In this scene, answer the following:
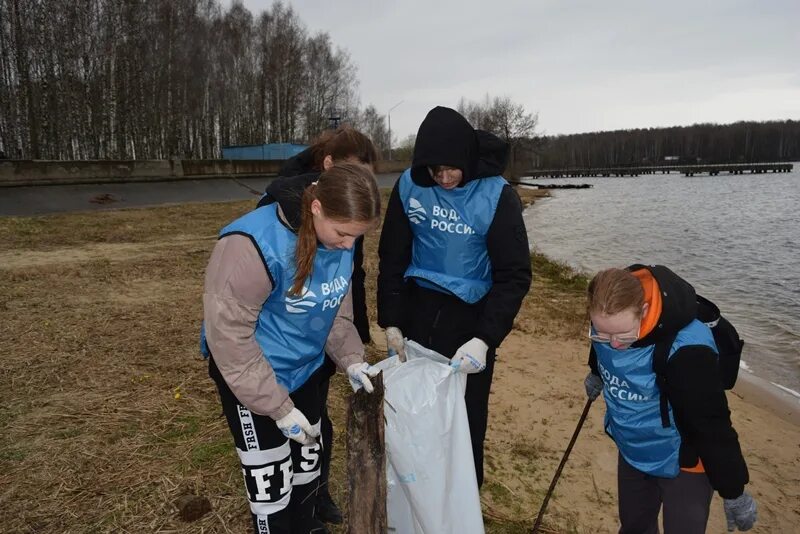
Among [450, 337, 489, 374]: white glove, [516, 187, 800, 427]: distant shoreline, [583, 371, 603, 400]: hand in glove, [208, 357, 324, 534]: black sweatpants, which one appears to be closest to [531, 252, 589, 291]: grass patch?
[516, 187, 800, 427]: distant shoreline

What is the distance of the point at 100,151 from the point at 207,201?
38.7 ft

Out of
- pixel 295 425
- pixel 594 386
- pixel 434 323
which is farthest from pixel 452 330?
pixel 295 425

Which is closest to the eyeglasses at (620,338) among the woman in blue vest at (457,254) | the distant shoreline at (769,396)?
the woman in blue vest at (457,254)

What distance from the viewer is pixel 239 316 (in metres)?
1.54

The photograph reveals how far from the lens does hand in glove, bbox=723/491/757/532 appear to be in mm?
1780

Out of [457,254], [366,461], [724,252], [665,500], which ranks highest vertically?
[457,254]

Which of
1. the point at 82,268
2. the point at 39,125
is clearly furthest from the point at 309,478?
the point at 39,125

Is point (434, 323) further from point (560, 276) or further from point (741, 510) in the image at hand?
point (560, 276)

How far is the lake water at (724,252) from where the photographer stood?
7453 millimetres

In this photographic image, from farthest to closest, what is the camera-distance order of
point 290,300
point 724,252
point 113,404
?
point 724,252
point 113,404
point 290,300

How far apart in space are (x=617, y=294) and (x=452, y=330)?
746 mm

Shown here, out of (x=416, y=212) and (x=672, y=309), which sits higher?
(x=416, y=212)

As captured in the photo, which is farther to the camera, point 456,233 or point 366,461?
point 456,233

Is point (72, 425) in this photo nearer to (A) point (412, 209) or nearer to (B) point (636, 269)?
(A) point (412, 209)
